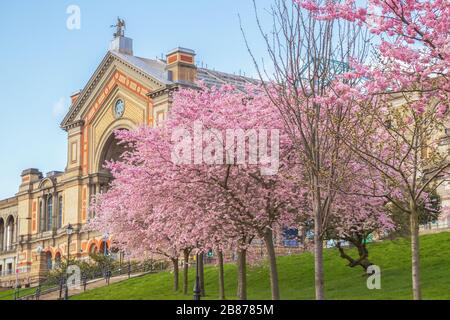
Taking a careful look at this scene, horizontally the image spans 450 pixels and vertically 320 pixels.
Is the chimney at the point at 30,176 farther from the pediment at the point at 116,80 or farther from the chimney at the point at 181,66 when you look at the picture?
the chimney at the point at 181,66

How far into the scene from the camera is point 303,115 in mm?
28062

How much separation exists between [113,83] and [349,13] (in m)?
56.9

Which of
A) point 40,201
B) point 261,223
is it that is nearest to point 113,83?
point 40,201

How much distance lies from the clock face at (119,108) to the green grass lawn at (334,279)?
76.0ft

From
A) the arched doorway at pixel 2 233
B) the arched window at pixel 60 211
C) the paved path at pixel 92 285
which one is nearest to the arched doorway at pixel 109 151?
the arched window at pixel 60 211

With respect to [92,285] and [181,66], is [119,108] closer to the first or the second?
[181,66]

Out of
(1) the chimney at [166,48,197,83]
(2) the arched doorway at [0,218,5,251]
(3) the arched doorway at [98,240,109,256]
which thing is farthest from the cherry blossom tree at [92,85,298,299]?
(2) the arched doorway at [0,218,5,251]

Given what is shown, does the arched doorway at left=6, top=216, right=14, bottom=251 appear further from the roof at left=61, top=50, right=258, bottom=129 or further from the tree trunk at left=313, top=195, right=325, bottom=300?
the tree trunk at left=313, top=195, right=325, bottom=300

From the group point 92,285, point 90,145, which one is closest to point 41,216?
point 90,145

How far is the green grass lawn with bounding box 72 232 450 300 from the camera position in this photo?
3375 cm

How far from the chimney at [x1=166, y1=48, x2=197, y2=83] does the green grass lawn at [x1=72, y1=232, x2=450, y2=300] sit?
1919 cm

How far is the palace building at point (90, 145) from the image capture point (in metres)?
69.1

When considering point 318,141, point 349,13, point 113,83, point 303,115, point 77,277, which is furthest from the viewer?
point 113,83
